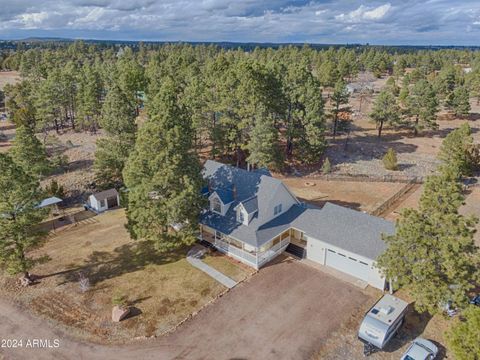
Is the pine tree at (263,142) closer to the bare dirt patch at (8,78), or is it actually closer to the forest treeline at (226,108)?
the forest treeline at (226,108)

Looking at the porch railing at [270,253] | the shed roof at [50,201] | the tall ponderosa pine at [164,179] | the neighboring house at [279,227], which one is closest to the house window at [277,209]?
the neighboring house at [279,227]

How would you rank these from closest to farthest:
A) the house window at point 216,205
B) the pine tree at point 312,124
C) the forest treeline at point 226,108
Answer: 1. the house window at point 216,205
2. the forest treeline at point 226,108
3. the pine tree at point 312,124

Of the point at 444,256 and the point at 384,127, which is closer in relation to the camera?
the point at 444,256

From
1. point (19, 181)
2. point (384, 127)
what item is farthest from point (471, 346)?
point (384, 127)

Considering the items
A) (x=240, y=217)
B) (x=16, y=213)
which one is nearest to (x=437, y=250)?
(x=240, y=217)

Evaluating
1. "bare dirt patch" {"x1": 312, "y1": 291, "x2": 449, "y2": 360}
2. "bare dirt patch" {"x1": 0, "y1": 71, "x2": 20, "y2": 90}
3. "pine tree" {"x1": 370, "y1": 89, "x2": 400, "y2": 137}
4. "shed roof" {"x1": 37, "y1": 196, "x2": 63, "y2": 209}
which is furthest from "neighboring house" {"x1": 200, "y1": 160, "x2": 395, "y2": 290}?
"bare dirt patch" {"x1": 0, "y1": 71, "x2": 20, "y2": 90}

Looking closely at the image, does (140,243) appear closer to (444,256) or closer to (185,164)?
(185,164)
